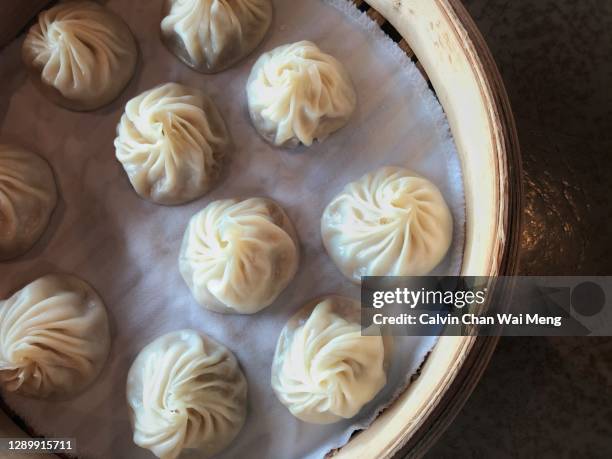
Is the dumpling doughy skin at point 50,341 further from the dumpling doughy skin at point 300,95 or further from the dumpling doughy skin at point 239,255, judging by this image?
the dumpling doughy skin at point 300,95

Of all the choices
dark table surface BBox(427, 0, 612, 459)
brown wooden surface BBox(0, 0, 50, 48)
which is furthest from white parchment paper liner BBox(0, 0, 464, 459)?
dark table surface BBox(427, 0, 612, 459)

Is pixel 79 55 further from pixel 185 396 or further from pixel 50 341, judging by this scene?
pixel 185 396

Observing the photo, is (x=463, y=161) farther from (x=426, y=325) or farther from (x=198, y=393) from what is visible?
Result: (x=198, y=393)

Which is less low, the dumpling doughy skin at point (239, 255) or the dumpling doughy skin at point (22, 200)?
the dumpling doughy skin at point (239, 255)

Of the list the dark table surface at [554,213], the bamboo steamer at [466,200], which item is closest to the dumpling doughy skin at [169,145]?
the bamboo steamer at [466,200]

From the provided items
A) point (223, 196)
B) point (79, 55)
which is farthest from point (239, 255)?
point (79, 55)

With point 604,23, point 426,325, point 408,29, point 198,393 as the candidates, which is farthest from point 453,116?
point 198,393
